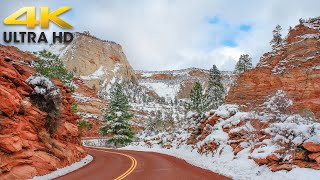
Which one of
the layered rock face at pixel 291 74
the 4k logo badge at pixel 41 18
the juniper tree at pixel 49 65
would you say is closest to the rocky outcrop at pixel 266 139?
the 4k logo badge at pixel 41 18

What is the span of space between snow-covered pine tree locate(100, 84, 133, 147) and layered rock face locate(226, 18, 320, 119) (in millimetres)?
16318

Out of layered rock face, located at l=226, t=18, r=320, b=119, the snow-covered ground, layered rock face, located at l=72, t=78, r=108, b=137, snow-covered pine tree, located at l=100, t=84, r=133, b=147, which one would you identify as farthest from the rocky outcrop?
layered rock face, located at l=72, t=78, r=108, b=137

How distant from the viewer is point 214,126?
25.6 metres

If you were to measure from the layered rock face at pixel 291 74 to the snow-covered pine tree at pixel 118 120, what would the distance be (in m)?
16.3

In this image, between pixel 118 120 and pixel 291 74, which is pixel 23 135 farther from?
pixel 291 74

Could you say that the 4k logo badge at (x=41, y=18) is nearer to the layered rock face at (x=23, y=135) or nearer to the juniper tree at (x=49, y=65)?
the layered rock face at (x=23, y=135)

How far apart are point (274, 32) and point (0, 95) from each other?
219 ft

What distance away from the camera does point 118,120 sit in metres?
48.6

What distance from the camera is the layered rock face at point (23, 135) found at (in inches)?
549

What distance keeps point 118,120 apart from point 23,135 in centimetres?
3296

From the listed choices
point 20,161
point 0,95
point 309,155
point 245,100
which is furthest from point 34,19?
point 245,100

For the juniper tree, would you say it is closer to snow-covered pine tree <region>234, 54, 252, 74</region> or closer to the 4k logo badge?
the 4k logo badge

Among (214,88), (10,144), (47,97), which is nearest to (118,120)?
(214,88)

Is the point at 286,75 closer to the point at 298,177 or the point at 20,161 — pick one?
the point at 298,177
